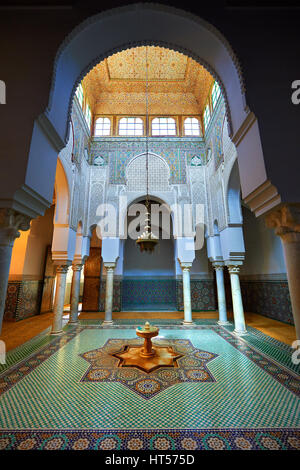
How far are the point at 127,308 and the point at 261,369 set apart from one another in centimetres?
626

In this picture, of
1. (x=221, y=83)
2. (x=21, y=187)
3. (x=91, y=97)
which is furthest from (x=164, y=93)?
(x=21, y=187)

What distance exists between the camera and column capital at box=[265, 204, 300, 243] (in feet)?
4.98

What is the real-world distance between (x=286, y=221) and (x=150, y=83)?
8140 mm

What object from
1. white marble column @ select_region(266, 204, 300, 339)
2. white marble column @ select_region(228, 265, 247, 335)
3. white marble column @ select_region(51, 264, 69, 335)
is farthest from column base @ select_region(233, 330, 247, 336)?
white marble column @ select_region(51, 264, 69, 335)

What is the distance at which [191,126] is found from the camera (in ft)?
25.7

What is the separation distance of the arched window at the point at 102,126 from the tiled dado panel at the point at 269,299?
7.89m

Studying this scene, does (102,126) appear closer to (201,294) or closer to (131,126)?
(131,126)

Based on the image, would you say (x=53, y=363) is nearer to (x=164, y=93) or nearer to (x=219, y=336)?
(x=219, y=336)

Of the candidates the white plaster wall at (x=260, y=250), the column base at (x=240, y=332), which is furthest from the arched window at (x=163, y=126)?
the column base at (x=240, y=332)

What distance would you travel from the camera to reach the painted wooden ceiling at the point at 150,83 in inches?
262

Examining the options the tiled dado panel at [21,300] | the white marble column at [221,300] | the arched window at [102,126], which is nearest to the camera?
the white marble column at [221,300]

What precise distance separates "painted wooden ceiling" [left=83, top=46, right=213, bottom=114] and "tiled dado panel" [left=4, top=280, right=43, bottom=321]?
6790 millimetres

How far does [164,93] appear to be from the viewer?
7836 mm

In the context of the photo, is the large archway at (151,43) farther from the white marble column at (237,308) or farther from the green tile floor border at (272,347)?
the white marble column at (237,308)
